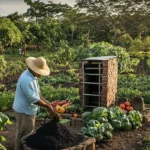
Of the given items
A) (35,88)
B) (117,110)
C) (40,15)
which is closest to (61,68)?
(117,110)

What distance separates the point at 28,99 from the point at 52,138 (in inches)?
29.1

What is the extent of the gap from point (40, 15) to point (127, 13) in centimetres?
1427

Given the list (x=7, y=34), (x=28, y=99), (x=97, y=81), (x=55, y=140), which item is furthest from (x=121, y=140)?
(x=7, y=34)

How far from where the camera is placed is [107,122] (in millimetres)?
7938

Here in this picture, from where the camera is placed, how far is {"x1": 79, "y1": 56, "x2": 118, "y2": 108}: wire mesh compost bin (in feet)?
31.3

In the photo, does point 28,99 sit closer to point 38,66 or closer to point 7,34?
point 38,66

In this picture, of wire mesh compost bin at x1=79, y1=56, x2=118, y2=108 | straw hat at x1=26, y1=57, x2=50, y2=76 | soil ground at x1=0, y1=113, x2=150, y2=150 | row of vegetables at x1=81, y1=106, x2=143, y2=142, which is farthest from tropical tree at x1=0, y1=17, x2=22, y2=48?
straw hat at x1=26, y1=57, x2=50, y2=76

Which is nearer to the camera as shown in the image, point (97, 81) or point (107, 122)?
point (107, 122)

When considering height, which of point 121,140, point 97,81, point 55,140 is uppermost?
point 97,81

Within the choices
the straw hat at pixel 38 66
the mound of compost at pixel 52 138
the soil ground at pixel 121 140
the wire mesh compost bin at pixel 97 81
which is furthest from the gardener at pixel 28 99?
the wire mesh compost bin at pixel 97 81

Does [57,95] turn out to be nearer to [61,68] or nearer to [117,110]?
[117,110]

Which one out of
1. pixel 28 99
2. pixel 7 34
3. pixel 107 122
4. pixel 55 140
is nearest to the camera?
pixel 55 140

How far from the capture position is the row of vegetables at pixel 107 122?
24.5ft

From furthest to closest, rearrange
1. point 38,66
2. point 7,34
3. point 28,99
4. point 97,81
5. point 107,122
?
1. point 7,34
2. point 97,81
3. point 107,122
4. point 38,66
5. point 28,99
